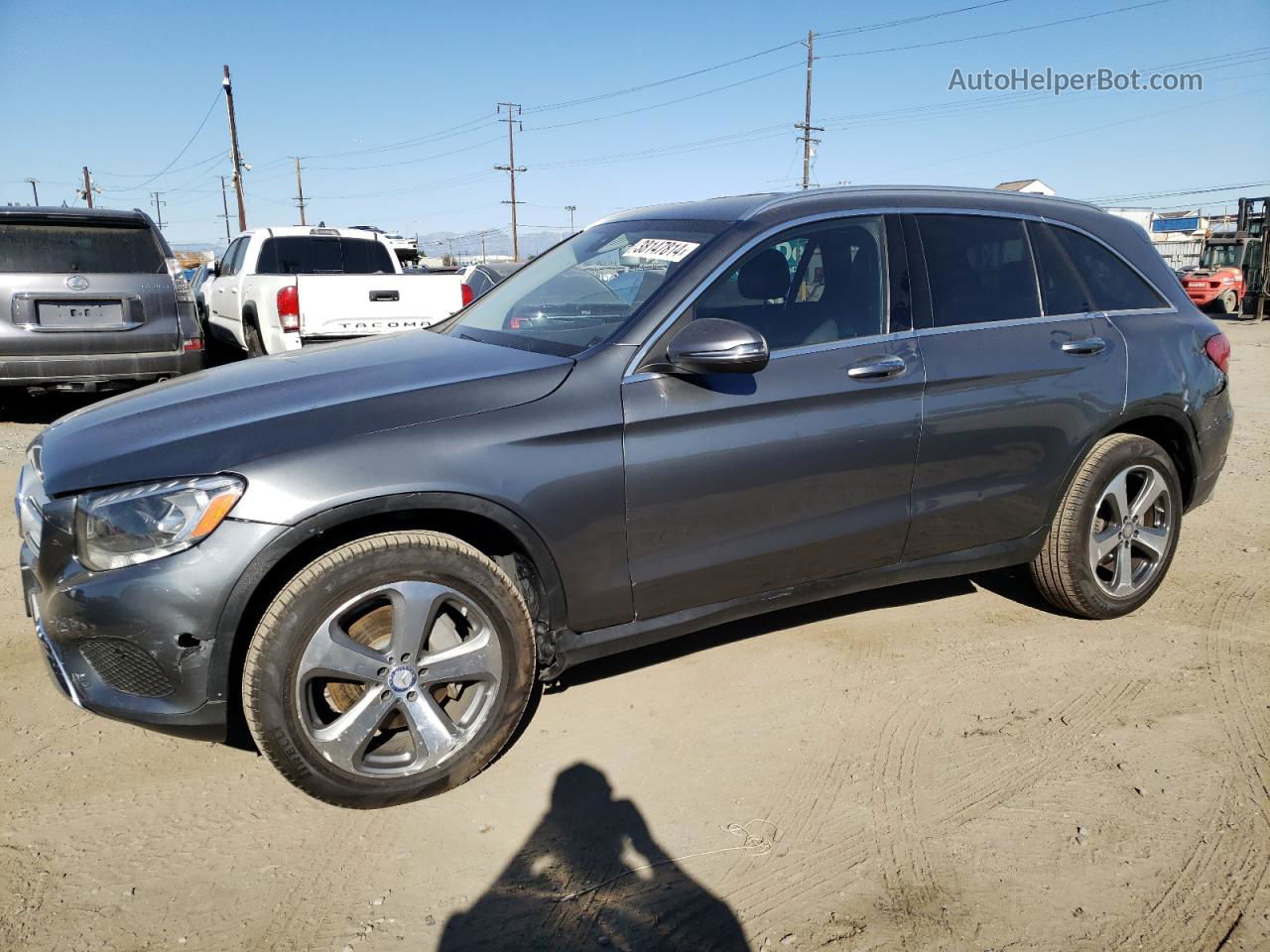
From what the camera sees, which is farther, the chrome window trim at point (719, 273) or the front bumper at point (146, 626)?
the chrome window trim at point (719, 273)

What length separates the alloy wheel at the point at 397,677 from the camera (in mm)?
2498

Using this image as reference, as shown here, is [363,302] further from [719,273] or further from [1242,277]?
[1242,277]

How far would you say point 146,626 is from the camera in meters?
2.34

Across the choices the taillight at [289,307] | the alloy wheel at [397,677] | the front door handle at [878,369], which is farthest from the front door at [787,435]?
the taillight at [289,307]

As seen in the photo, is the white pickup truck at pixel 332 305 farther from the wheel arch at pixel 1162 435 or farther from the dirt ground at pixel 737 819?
the wheel arch at pixel 1162 435

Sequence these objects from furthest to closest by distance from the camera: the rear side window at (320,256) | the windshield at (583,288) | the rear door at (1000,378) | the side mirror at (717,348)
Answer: the rear side window at (320,256) < the rear door at (1000,378) < the windshield at (583,288) < the side mirror at (717,348)

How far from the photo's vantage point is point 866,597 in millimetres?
4316

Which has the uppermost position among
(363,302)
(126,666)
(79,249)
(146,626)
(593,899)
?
(79,249)

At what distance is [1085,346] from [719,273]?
1683mm

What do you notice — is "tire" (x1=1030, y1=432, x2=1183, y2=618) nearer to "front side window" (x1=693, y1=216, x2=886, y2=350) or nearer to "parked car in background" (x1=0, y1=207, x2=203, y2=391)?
"front side window" (x1=693, y1=216, x2=886, y2=350)

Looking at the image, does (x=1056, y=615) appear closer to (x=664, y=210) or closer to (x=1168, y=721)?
(x=1168, y=721)

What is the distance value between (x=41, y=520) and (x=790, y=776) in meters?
2.30

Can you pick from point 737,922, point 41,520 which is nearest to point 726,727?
point 737,922

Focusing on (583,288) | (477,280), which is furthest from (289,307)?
(583,288)
